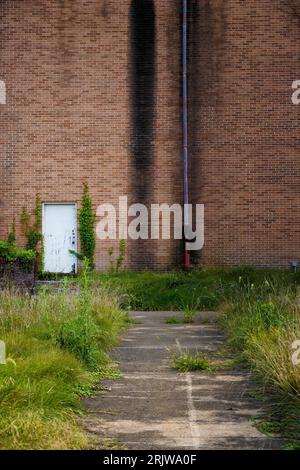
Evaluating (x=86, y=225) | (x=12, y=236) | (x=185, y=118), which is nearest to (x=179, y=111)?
(x=185, y=118)

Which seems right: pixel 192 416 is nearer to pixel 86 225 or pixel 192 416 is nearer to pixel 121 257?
pixel 121 257

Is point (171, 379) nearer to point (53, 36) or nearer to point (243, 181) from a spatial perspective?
point (243, 181)

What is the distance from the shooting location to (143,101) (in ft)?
55.7

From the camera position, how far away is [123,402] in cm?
517

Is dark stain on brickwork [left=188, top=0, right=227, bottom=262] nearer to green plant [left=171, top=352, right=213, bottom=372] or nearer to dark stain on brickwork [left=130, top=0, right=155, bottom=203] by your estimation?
dark stain on brickwork [left=130, top=0, right=155, bottom=203]

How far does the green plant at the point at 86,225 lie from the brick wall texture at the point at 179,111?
0.24 meters

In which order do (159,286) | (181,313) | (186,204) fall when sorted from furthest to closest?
(186,204) → (159,286) → (181,313)

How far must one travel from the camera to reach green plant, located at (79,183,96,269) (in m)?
17.0

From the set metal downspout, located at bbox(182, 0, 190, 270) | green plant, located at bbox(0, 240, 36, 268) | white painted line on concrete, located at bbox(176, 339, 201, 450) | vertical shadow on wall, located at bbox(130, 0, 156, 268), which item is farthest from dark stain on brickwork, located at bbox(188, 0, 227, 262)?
white painted line on concrete, located at bbox(176, 339, 201, 450)

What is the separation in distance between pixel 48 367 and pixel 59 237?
40.0 feet

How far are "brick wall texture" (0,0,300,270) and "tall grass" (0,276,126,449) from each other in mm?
8483

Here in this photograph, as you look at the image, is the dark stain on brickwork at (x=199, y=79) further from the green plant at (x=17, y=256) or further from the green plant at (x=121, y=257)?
the green plant at (x=17, y=256)
